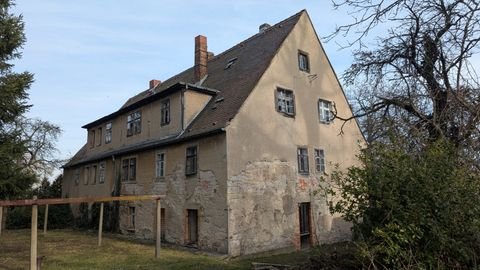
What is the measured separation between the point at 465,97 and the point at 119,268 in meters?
10.6

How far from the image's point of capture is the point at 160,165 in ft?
64.1

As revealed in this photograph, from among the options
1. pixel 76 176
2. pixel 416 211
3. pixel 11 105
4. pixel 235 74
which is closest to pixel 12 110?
pixel 11 105

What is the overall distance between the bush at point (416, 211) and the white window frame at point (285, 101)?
34.8 ft

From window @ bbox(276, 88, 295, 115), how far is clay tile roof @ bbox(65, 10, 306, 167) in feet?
5.08

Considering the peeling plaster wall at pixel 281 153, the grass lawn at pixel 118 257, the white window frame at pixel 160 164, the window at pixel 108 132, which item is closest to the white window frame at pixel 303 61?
the peeling plaster wall at pixel 281 153

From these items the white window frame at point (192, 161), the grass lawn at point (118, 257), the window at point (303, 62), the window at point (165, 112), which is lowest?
the grass lawn at point (118, 257)

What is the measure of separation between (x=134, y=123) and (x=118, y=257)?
10.1 m

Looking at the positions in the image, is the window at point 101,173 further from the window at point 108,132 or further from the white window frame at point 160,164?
the white window frame at point 160,164

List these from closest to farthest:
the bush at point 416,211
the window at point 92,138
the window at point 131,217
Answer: the bush at point 416,211 < the window at point 131,217 < the window at point 92,138

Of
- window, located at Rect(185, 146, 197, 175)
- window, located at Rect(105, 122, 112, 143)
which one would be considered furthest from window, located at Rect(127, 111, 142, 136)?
window, located at Rect(185, 146, 197, 175)

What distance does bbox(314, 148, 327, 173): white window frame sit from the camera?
1983 cm

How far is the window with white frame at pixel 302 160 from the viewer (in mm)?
18723

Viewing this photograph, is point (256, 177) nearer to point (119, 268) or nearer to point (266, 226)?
point (266, 226)

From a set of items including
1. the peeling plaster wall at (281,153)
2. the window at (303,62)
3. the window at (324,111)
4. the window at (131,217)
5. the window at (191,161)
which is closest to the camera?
the peeling plaster wall at (281,153)
